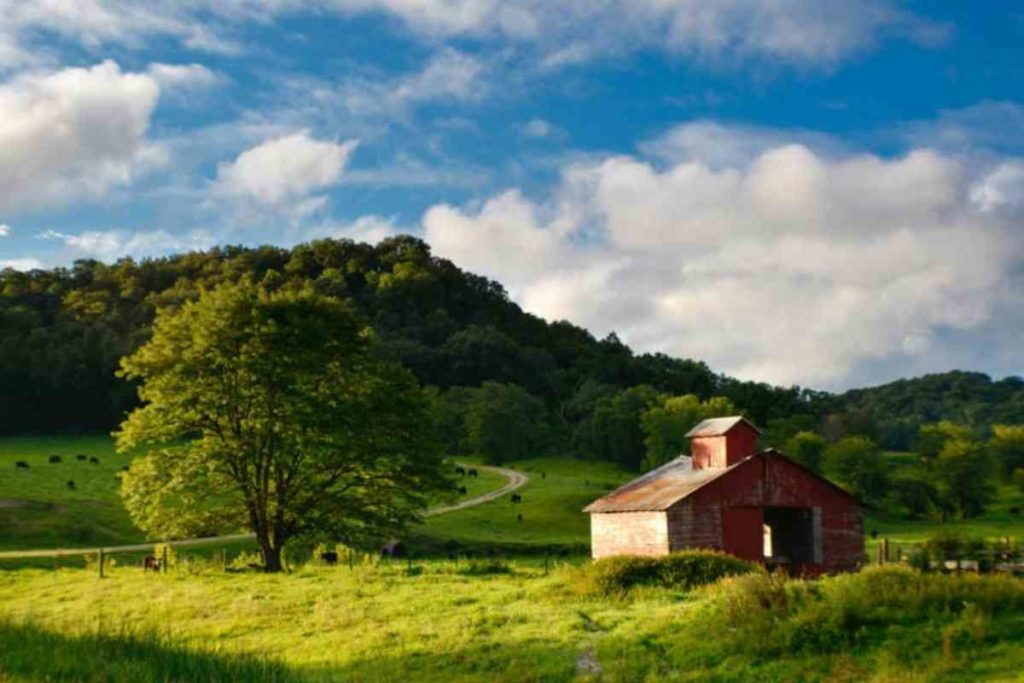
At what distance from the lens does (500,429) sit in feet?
415

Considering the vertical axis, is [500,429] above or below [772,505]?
above

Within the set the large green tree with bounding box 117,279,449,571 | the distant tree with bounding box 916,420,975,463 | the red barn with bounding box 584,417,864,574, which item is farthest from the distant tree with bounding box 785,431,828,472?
the large green tree with bounding box 117,279,449,571

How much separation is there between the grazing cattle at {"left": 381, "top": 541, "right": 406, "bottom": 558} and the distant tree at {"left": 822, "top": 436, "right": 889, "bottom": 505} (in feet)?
187

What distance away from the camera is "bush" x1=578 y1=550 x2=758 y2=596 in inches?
1265

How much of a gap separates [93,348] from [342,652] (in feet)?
383

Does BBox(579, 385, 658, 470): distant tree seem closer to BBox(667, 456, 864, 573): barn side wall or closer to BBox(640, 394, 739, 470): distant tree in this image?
BBox(640, 394, 739, 470): distant tree

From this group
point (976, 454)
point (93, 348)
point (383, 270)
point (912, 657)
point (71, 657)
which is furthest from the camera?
point (383, 270)

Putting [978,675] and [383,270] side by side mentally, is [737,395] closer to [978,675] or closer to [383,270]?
[383,270]

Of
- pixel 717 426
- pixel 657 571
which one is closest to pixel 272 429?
pixel 657 571

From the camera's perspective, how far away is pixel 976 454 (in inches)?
4205

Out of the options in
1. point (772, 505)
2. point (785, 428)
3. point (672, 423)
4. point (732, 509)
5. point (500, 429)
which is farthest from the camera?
point (785, 428)

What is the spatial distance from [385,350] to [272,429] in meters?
108

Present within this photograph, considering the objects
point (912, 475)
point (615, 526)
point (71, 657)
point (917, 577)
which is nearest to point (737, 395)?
point (912, 475)

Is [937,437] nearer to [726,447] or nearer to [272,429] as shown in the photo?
[726,447]
